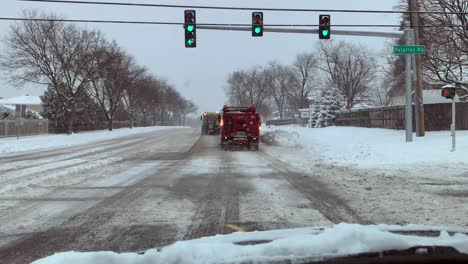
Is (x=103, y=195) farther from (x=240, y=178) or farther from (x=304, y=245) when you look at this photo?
(x=304, y=245)

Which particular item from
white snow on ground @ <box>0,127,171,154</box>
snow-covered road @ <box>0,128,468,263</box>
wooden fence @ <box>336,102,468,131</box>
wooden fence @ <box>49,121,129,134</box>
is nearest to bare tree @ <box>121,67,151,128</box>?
wooden fence @ <box>49,121,129,134</box>

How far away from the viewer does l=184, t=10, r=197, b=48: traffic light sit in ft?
70.6

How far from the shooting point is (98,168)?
16.2m

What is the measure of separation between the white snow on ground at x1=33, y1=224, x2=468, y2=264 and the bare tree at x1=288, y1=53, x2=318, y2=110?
93.4 meters

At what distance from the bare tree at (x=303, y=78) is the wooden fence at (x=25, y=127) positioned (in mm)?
57752

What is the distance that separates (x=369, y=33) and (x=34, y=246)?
61.1 feet

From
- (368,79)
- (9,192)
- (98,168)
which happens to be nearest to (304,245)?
(9,192)

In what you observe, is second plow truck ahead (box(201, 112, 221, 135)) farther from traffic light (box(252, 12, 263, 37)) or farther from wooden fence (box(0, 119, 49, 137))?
traffic light (box(252, 12, 263, 37))

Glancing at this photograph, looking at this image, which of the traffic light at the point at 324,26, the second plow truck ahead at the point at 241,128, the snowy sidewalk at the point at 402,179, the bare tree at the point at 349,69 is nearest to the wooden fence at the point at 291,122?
the bare tree at the point at 349,69

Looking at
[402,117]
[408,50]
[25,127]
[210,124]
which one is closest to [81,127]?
[25,127]

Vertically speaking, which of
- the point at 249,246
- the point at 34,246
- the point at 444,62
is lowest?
the point at 34,246

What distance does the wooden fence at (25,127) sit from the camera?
42.7 metres

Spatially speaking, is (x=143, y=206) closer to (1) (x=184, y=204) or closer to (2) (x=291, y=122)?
(1) (x=184, y=204)

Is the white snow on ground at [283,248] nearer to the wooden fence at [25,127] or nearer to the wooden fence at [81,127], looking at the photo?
the wooden fence at [25,127]
